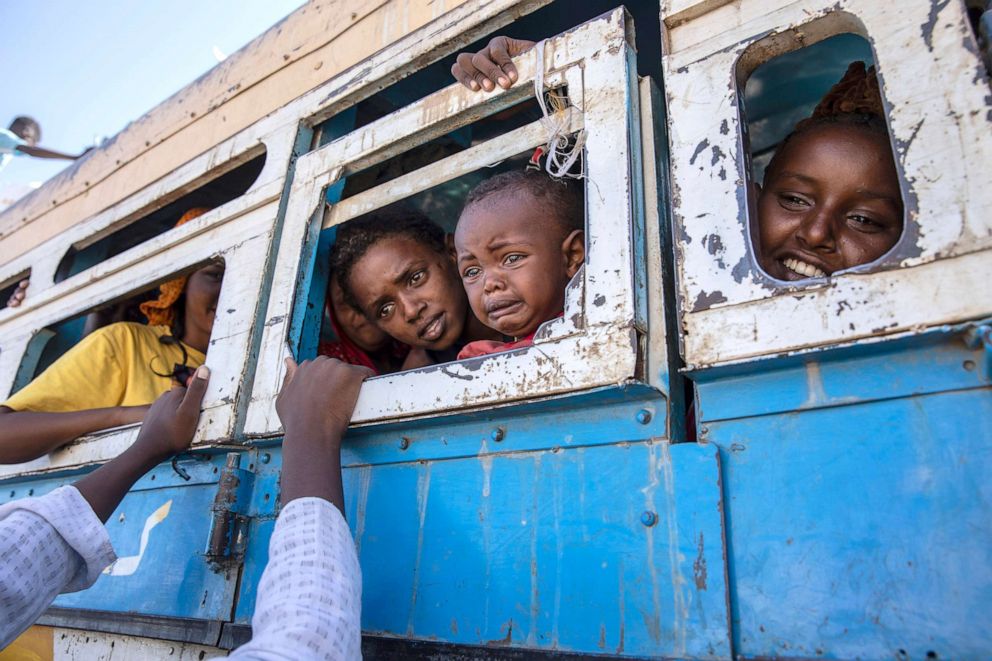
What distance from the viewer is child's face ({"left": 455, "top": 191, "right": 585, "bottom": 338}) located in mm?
1572

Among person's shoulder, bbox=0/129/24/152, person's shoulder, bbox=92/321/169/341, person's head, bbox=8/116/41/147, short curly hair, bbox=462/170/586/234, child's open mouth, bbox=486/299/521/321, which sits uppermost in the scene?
person's head, bbox=8/116/41/147

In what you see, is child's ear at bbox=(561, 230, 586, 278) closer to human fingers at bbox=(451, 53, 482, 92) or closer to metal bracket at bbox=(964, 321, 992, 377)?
human fingers at bbox=(451, 53, 482, 92)

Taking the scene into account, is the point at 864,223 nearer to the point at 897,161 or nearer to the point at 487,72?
the point at 897,161

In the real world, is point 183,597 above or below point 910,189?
below

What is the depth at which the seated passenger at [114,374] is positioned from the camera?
2.02 meters

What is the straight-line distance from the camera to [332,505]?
1147 millimetres

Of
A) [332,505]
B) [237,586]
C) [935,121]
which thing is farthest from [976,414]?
[237,586]

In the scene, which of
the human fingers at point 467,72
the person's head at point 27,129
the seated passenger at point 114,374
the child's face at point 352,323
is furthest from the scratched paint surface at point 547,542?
the person's head at point 27,129

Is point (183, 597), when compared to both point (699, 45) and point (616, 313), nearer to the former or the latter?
point (616, 313)

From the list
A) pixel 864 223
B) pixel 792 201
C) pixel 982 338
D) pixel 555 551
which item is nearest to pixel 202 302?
pixel 555 551

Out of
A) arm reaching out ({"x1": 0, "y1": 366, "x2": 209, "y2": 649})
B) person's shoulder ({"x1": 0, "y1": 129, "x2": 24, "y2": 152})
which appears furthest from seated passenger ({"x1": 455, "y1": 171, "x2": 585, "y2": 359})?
person's shoulder ({"x1": 0, "y1": 129, "x2": 24, "y2": 152})

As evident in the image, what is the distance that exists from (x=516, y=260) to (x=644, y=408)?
0.61 metres

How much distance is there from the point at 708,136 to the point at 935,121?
347 mm

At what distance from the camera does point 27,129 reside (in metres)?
5.28
